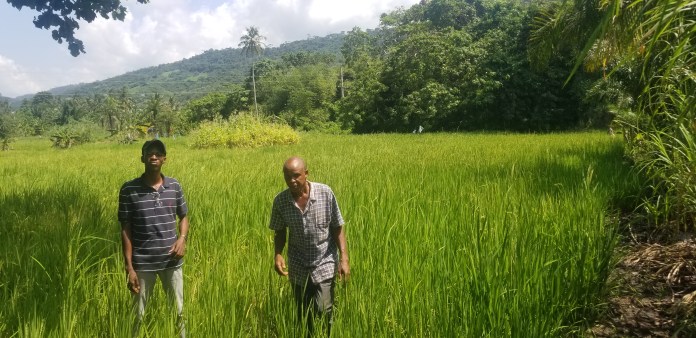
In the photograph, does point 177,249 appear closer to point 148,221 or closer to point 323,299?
point 148,221

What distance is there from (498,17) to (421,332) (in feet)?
74.5

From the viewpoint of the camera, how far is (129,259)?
6.79ft

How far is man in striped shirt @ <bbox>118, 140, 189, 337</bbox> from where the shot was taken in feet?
6.82

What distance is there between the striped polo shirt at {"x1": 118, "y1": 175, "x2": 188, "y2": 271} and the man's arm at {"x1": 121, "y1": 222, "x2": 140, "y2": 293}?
21 mm

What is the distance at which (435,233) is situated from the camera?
2977 mm

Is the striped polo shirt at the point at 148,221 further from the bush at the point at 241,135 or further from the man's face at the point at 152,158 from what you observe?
the bush at the point at 241,135

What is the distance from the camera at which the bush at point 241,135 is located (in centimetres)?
1453

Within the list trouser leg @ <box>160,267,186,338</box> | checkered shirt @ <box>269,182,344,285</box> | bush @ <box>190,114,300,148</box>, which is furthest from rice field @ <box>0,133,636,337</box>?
bush @ <box>190,114,300,148</box>

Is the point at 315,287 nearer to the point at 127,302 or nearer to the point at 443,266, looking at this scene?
the point at 443,266

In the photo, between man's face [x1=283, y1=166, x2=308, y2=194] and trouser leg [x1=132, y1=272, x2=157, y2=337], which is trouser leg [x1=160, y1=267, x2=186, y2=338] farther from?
man's face [x1=283, y1=166, x2=308, y2=194]

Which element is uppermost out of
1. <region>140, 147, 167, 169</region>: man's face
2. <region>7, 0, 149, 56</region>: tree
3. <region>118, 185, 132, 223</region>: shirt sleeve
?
<region>7, 0, 149, 56</region>: tree

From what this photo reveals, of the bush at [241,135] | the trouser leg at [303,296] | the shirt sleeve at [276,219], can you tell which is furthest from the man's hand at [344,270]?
the bush at [241,135]

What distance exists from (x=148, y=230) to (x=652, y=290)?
268 centimetres

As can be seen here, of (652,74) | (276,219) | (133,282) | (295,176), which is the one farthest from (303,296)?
(652,74)
